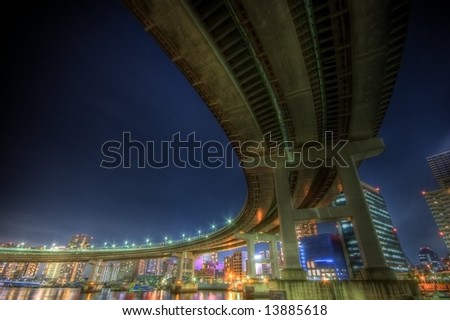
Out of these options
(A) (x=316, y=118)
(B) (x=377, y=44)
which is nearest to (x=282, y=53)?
(B) (x=377, y=44)

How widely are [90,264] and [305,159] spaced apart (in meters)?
99.5

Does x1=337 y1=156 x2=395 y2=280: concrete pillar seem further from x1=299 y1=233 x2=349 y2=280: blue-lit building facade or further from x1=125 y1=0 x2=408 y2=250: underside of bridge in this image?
x1=299 y1=233 x2=349 y2=280: blue-lit building facade

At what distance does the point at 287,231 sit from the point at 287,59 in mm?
14833

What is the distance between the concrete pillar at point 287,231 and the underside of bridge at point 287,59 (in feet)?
13.6

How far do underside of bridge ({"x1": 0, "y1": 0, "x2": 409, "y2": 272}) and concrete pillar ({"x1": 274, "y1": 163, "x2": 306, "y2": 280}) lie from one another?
4.14 meters

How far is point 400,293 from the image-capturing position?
14227 millimetres

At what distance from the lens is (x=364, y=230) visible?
1808cm

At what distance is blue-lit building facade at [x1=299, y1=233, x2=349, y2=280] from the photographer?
354 ft

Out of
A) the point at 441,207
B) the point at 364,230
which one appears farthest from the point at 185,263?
the point at 441,207

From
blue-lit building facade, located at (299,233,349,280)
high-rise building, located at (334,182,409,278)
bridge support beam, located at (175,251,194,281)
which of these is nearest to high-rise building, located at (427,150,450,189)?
high-rise building, located at (334,182,409,278)

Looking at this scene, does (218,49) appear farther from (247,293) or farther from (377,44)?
(247,293)

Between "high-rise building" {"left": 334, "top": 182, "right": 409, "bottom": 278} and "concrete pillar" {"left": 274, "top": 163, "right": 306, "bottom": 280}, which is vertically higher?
"high-rise building" {"left": 334, "top": 182, "right": 409, "bottom": 278}

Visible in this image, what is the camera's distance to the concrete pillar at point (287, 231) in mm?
17314

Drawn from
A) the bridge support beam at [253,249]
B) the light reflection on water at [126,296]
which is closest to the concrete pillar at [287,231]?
the light reflection on water at [126,296]
